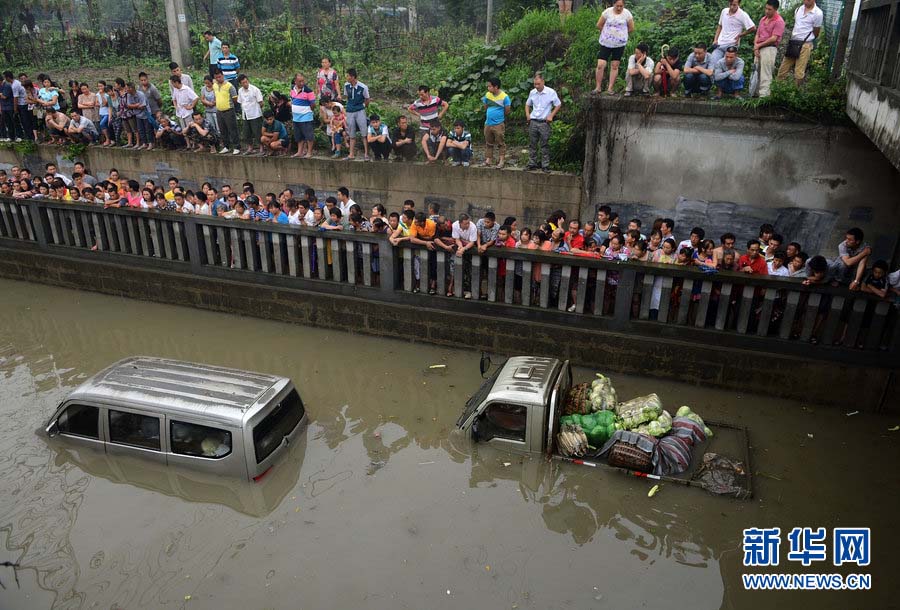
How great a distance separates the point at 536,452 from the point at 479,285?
313 cm

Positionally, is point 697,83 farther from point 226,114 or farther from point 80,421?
point 80,421

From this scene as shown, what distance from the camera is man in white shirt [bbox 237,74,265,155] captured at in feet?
46.1

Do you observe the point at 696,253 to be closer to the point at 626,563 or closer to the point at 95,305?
the point at 626,563

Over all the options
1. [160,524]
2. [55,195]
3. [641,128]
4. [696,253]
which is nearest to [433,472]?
[160,524]

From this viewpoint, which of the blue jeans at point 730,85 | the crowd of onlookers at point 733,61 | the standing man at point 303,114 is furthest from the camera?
the standing man at point 303,114

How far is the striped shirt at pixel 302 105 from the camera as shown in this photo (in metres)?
13.5

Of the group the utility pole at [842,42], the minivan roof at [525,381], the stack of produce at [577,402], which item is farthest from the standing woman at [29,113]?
the utility pole at [842,42]

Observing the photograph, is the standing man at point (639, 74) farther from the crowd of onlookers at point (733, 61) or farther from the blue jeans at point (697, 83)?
the blue jeans at point (697, 83)

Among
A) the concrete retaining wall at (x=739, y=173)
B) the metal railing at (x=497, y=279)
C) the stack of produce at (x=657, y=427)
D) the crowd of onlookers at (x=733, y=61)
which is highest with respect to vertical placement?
the crowd of onlookers at (x=733, y=61)

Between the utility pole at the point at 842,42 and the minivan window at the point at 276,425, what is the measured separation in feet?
30.0

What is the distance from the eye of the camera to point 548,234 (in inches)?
384

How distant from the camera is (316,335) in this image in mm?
10758

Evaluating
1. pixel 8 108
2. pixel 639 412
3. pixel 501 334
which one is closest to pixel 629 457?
A: pixel 639 412

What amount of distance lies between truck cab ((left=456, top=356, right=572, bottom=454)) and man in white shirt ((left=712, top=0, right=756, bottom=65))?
6.47m
